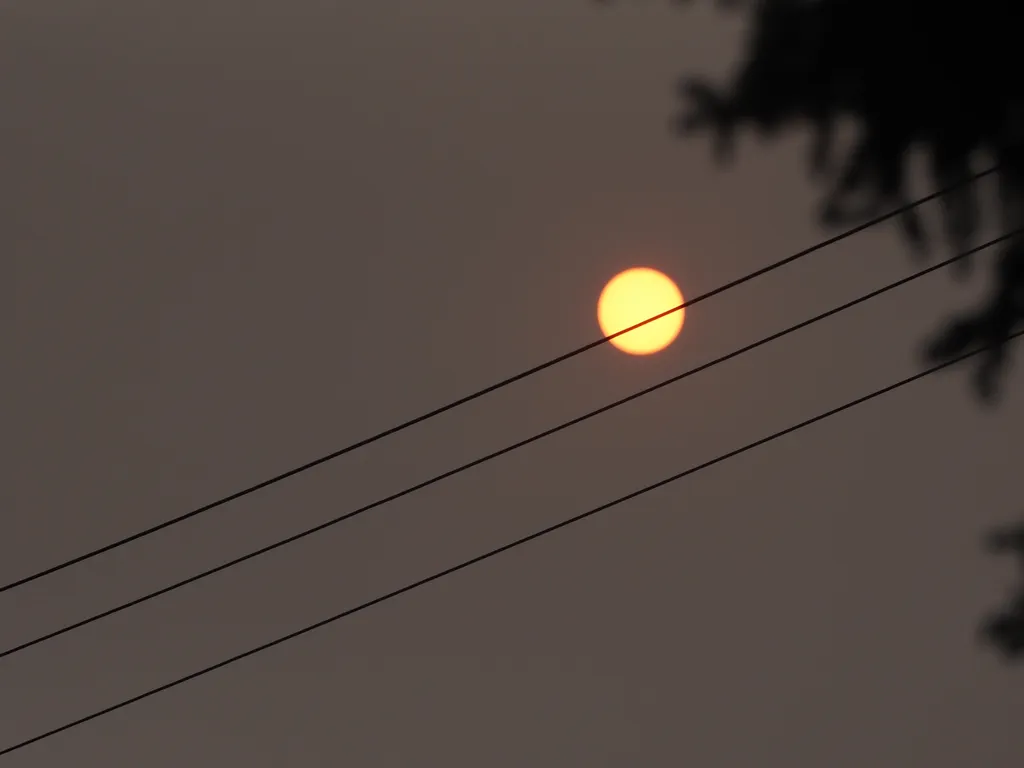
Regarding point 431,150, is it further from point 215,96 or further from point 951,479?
point 951,479

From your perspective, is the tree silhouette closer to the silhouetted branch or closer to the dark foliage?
the silhouetted branch

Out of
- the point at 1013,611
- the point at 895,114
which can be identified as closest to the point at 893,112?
the point at 895,114

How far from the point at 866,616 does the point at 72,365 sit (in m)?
3.35

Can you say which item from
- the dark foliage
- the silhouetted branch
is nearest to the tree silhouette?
the silhouetted branch

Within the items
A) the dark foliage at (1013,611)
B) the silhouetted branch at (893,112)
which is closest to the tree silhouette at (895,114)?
the silhouetted branch at (893,112)

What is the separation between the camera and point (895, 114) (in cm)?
245

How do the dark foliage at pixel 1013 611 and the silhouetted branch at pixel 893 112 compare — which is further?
the dark foliage at pixel 1013 611

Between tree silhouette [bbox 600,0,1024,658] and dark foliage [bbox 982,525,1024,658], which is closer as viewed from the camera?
tree silhouette [bbox 600,0,1024,658]

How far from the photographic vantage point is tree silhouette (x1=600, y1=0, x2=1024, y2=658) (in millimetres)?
2395

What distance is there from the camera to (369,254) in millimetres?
4301

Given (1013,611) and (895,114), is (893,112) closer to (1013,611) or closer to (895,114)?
(895,114)

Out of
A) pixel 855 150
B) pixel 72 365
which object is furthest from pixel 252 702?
pixel 855 150

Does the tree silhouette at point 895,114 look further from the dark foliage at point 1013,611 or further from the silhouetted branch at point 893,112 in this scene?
the dark foliage at point 1013,611

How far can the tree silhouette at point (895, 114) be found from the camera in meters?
2.39
